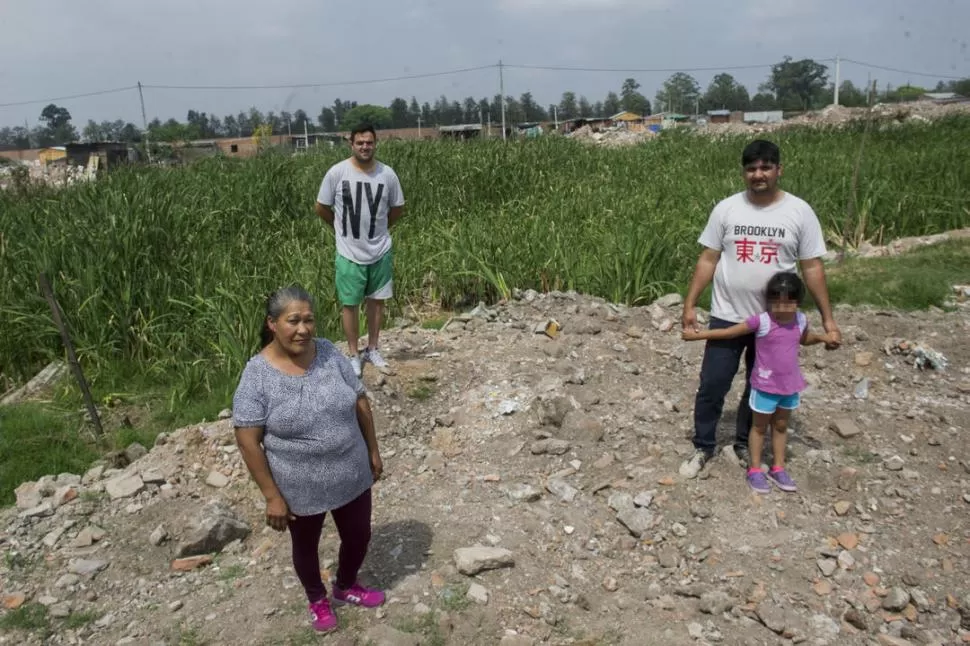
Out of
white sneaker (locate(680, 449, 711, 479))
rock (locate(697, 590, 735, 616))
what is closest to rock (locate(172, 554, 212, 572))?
rock (locate(697, 590, 735, 616))

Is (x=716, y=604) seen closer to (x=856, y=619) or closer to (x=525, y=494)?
(x=856, y=619)

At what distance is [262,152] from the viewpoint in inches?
487

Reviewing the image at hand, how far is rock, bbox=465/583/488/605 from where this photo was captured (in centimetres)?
275

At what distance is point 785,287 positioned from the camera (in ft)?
→ 10.1

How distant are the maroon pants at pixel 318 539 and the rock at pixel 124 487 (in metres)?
1.58

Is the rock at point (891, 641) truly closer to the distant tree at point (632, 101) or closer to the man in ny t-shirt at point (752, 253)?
the man in ny t-shirt at point (752, 253)

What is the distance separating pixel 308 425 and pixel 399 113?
56.2 metres

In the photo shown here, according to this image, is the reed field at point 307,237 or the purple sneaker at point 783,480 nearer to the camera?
the purple sneaker at point 783,480

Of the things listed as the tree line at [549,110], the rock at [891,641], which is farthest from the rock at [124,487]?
the tree line at [549,110]

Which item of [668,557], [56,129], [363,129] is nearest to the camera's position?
[668,557]

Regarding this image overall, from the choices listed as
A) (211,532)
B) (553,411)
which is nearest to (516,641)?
(211,532)

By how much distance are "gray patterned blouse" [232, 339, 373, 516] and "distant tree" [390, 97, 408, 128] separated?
164ft

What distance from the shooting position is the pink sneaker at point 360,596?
2.74 metres

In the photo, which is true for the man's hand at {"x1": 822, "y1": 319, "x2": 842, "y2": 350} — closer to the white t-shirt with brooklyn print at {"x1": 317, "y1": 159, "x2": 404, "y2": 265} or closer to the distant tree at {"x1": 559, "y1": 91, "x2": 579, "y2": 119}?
the white t-shirt with brooklyn print at {"x1": 317, "y1": 159, "x2": 404, "y2": 265}
